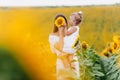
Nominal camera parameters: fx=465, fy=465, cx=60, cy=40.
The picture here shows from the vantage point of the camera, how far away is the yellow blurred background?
10.5 ft

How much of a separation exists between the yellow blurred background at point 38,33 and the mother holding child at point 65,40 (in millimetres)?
35

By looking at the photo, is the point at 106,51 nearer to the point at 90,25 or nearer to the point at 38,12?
the point at 90,25

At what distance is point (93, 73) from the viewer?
3.21m

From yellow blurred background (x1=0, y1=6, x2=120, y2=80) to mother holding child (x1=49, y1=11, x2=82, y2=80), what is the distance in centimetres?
4

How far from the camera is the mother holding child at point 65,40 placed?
323 centimetres

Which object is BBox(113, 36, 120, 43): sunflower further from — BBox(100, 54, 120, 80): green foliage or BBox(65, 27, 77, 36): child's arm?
BBox(65, 27, 77, 36): child's arm

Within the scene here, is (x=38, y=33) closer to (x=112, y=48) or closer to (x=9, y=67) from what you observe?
(x=9, y=67)

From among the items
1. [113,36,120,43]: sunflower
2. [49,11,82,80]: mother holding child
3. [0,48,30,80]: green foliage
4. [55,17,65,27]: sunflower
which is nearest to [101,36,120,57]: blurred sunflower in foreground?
[113,36,120,43]: sunflower

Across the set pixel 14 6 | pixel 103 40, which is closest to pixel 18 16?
pixel 14 6

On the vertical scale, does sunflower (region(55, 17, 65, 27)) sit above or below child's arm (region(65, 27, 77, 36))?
above

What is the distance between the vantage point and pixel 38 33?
10.6 ft

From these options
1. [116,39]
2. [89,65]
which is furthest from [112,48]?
[89,65]

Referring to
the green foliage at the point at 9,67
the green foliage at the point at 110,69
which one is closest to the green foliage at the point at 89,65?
the green foliage at the point at 110,69

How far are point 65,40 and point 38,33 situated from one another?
194 mm
